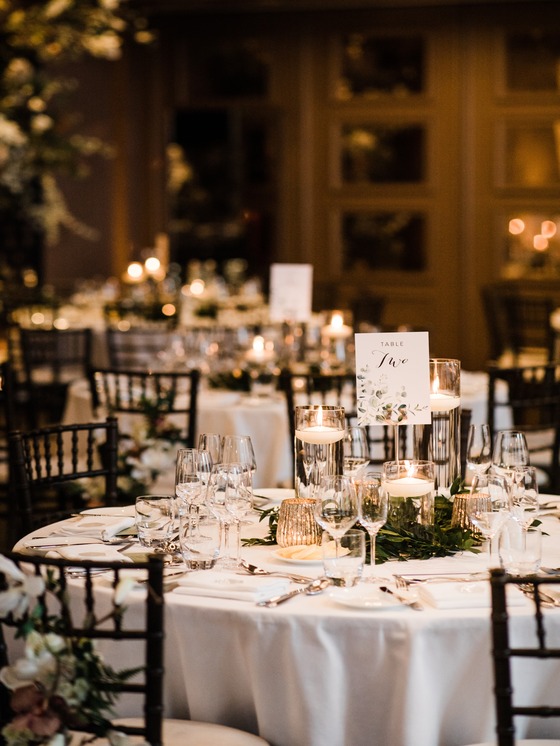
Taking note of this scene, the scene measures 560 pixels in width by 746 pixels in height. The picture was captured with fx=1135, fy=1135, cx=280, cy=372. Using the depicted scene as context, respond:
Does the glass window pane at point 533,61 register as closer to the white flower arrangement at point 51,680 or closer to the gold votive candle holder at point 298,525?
the gold votive candle holder at point 298,525

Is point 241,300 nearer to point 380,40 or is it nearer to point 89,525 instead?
point 380,40

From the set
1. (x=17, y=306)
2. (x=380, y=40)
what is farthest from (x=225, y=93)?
(x=17, y=306)

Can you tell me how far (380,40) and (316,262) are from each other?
6.97 feet

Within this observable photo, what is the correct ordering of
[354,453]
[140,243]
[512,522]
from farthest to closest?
1. [140,243]
2. [354,453]
3. [512,522]

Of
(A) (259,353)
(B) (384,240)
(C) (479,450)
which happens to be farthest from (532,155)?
(C) (479,450)

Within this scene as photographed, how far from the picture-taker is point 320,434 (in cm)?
270

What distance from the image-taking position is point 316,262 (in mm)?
10828

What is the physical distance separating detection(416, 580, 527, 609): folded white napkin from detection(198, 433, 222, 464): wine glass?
63 cm

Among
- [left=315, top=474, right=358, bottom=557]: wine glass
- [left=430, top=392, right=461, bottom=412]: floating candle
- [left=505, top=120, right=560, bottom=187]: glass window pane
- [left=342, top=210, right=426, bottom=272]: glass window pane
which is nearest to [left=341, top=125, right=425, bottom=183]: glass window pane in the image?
[left=342, top=210, right=426, bottom=272]: glass window pane

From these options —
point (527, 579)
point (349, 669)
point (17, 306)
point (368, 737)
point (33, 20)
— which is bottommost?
point (368, 737)

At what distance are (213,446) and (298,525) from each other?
12.2 inches

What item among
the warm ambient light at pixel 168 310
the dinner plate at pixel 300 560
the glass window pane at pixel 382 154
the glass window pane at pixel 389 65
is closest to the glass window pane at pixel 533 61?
the glass window pane at pixel 389 65

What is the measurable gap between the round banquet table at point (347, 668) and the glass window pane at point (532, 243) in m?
8.42

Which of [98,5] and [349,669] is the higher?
[98,5]
